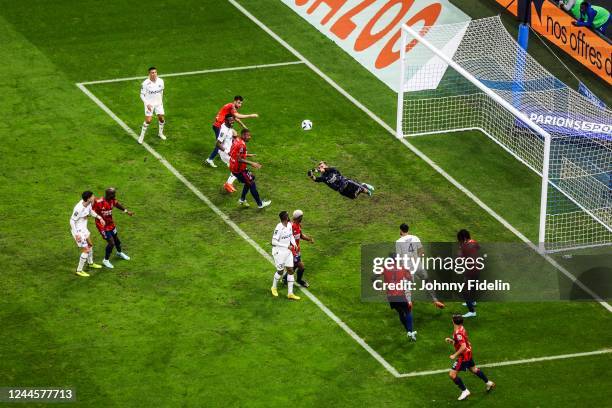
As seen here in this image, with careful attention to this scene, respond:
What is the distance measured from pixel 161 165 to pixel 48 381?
378 inches

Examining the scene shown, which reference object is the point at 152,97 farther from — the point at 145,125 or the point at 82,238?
the point at 82,238

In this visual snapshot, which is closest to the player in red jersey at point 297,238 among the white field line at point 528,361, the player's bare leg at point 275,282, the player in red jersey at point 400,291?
the player's bare leg at point 275,282

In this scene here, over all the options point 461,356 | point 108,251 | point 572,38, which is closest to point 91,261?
point 108,251

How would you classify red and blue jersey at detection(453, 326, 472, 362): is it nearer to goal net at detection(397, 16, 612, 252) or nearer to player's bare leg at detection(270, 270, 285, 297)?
player's bare leg at detection(270, 270, 285, 297)

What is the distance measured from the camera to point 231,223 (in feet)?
110

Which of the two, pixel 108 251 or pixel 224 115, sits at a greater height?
pixel 224 115

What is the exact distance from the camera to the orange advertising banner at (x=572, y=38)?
3891 cm

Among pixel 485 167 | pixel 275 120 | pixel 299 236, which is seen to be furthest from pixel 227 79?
pixel 299 236

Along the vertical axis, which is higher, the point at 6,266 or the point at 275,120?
the point at 275,120

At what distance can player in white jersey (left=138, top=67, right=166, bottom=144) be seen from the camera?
119 feet

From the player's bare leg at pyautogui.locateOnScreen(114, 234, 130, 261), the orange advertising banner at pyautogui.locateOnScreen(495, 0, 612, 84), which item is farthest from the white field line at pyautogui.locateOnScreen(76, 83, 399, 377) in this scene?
the orange advertising banner at pyautogui.locateOnScreen(495, 0, 612, 84)

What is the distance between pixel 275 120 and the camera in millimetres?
38406

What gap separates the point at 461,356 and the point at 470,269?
11.7 feet

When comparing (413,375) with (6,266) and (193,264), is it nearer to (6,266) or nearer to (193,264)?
(193,264)
